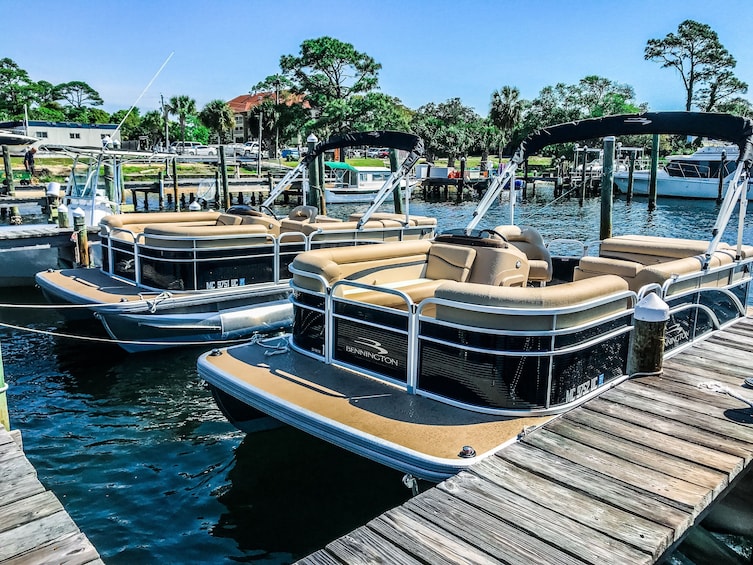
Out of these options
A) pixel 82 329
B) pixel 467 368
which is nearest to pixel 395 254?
pixel 467 368

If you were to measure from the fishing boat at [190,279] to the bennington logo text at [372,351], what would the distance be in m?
4.39

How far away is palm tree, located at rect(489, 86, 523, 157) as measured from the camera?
7125cm

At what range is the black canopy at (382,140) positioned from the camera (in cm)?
1148

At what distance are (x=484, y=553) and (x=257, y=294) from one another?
7695 millimetres

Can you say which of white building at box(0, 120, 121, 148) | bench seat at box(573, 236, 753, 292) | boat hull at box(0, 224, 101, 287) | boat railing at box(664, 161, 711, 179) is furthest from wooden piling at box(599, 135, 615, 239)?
white building at box(0, 120, 121, 148)

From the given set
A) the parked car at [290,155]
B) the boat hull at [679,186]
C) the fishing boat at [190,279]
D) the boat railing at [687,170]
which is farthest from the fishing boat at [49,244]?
the parked car at [290,155]

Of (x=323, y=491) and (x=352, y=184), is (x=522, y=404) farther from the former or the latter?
(x=352, y=184)

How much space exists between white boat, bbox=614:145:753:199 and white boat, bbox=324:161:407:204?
18958mm

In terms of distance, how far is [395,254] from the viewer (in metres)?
7.29

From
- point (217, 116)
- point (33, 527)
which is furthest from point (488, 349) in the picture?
point (217, 116)

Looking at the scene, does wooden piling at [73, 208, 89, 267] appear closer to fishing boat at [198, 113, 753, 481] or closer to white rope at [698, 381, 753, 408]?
fishing boat at [198, 113, 753, 481]

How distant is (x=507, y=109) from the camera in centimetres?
7156

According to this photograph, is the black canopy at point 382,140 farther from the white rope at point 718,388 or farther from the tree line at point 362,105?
the tree line at point 362,105

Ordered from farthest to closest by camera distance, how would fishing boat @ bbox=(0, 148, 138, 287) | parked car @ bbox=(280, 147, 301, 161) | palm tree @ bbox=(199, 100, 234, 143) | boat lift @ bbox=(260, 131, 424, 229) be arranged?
1. palm tree @ bbox=(199, 100, 234, 143)
2. parked car @ bbox=(280, 147, 301, 161)
3. fishing boat @ bbox=(0, 148, 138, 287)
4. boat lift @ bbox=(260, 131, 424, 229)
